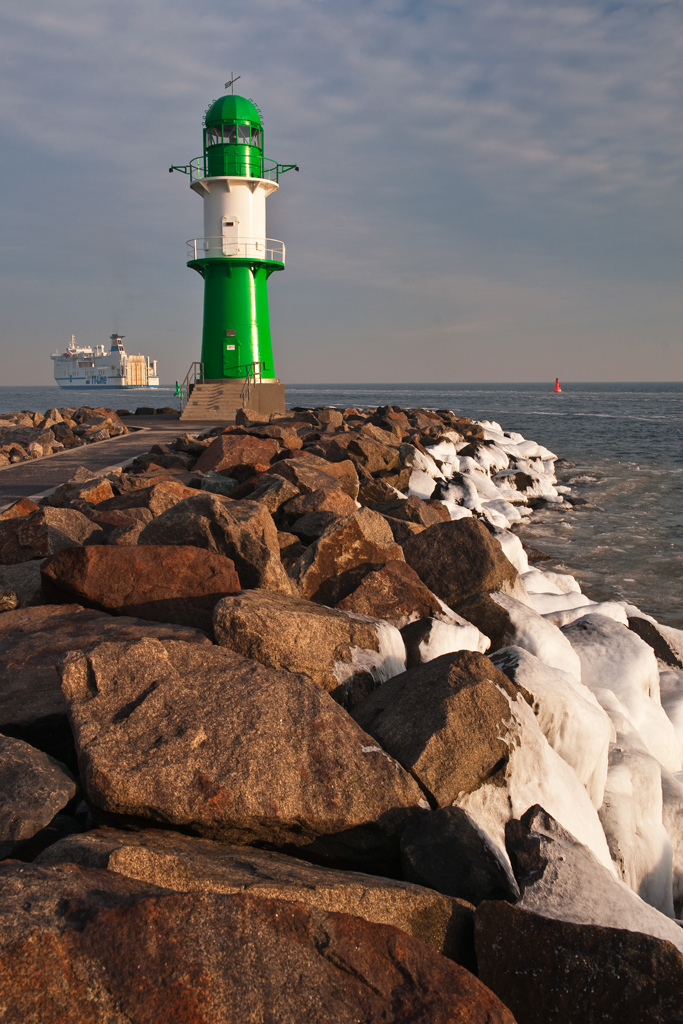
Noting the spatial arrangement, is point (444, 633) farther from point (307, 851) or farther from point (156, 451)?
point (156, 451)

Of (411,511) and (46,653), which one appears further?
(411,511)

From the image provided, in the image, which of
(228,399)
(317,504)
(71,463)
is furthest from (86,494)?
(228,399)

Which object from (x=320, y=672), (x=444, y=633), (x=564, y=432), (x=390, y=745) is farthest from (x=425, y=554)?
(x=564, y=432)

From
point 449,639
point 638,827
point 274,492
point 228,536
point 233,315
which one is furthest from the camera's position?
point 233,315

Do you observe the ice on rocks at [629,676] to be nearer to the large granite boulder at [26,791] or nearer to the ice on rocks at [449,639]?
the ice on rocks at [449,639]

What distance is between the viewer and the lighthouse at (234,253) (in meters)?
20.8

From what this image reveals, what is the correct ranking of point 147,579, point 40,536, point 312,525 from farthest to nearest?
point 312,525 → point 40,536 → point 147,579

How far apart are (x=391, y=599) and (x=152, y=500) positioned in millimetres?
2310

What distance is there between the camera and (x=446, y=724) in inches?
108

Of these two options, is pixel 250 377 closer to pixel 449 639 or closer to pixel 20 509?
pixel 20 509

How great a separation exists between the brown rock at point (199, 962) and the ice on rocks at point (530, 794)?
2.67 feet

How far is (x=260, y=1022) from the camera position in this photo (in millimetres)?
1488

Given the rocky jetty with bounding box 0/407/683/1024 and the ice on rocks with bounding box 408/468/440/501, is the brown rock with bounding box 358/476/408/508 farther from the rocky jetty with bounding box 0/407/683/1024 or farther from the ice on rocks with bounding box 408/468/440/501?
the rocky jetty with bounding box 0/407/683/1024

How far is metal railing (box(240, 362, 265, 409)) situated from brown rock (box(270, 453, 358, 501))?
1270cm
